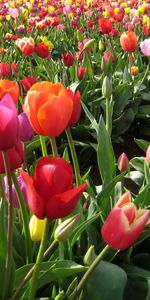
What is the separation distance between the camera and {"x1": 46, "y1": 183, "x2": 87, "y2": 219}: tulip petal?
2.62 feet

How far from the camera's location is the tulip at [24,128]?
132 cm

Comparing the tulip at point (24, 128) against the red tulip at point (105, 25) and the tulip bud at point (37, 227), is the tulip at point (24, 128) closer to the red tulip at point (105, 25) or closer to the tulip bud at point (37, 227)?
the tulip bud at point (37, 227)

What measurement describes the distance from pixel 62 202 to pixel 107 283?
0.44m

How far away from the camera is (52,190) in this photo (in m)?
0.81

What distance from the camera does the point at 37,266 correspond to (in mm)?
935

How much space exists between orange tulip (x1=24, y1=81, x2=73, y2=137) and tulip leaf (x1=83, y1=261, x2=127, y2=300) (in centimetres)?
39

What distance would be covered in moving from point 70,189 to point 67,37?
16.2ft

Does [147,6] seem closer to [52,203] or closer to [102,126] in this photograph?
[102,126]

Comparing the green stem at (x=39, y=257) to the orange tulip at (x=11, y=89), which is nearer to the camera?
the green stem at (x=39, y=257)

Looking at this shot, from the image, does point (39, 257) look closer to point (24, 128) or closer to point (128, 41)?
point (24, 128)

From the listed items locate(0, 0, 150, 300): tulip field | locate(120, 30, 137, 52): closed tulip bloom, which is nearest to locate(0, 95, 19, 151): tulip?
locate(0, 0, 150, 300): tulip field

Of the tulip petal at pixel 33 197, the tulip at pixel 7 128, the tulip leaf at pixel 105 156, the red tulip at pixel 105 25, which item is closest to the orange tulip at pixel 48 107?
the tulip at pixel 7 128

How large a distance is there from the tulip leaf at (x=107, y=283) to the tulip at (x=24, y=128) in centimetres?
43

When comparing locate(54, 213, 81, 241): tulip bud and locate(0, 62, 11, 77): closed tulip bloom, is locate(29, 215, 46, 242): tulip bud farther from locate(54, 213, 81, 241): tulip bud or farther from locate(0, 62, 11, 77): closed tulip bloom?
locate(0, 62, 11, 77): closed tulip bloom
